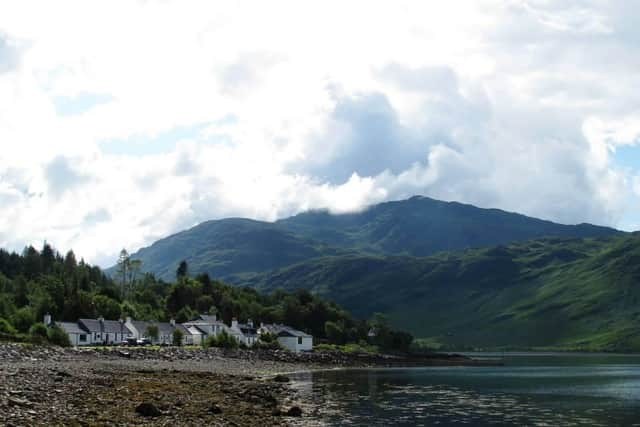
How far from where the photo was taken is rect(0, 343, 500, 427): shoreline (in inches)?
1591

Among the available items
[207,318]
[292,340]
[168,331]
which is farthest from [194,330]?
[292,340]

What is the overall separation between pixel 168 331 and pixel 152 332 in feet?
33.4

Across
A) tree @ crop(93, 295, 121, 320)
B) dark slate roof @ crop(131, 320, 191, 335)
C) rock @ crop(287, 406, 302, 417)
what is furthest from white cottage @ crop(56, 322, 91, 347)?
rock @ crop(287, 406, 302, 417)

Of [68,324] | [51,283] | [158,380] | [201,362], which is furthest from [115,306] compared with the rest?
[158,380]

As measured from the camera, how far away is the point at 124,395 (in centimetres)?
5159

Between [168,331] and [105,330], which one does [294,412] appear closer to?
[105,330]

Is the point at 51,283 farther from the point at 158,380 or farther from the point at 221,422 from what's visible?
the point at 221,422

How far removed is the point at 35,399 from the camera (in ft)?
141

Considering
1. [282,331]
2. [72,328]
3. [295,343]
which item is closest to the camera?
[72,328]

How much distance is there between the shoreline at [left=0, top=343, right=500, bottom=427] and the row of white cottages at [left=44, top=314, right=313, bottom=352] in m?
37.4

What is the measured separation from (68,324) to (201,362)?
37.8 m

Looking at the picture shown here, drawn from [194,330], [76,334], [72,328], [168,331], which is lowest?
[76,334]

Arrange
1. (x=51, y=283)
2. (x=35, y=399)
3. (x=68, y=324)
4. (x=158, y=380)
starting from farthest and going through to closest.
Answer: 1. (x=51, y=283)
2. (x=68, y=324)
3. (x=158, y=380)
4. (x=35, y=399)

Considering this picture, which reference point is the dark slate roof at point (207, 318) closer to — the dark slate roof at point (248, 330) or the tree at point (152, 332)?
the dark slate roof at point (248, 330)
